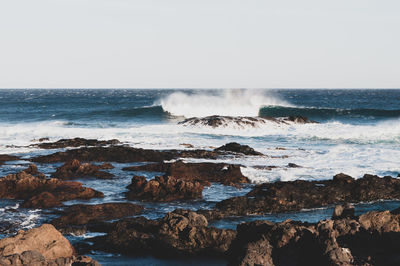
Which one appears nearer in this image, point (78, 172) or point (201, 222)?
point (201, 222)

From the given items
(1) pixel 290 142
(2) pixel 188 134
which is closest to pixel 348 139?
(1) pixel 290 142

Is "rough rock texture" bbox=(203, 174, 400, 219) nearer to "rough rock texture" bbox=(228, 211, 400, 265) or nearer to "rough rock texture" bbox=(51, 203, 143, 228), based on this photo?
"rough rock texture" bbox=(51, 203, 143, 228)

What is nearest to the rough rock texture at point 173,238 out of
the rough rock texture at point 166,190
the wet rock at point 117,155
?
the rough rock texture at point 166,190

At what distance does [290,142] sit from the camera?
102 feet

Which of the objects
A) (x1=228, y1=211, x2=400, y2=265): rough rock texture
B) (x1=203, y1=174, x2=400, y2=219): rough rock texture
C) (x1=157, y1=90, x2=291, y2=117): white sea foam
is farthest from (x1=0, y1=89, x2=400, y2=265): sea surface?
(x1=228, y1=211, x2=400, y2=265): rough rock texture

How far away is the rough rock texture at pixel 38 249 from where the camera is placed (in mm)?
6293

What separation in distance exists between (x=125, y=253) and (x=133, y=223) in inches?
40.0

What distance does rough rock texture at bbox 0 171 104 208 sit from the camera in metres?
13.0

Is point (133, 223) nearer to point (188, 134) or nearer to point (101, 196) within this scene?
point (101, 196)

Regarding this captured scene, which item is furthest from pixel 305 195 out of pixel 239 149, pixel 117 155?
pixel 117 155

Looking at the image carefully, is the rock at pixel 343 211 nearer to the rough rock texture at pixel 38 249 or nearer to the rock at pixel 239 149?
the rough rock texture at pixel 38 249

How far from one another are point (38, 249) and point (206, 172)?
A: 33.6 feet

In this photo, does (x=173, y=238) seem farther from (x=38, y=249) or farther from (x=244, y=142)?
(x=244, y=142)

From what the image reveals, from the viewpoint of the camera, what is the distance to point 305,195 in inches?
528
